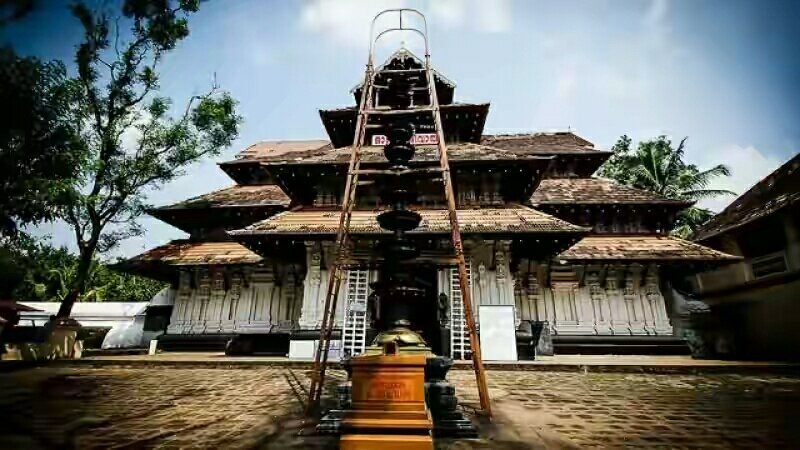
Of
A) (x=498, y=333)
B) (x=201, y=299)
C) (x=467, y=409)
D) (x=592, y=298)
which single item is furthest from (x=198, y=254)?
(x=592, y=298)

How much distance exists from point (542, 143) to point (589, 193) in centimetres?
507

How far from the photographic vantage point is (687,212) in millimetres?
25609

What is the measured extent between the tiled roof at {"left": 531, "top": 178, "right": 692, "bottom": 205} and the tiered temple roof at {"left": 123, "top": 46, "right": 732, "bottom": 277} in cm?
4

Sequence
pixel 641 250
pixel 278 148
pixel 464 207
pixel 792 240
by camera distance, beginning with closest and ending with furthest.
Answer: pixel 792 240, pixel 464 207, pixel 641 250, pixel 278 148

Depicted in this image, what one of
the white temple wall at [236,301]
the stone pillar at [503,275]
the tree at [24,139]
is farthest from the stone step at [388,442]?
the white temple wall at [236,301]

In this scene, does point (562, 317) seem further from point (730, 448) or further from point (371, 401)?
point (371, 401)

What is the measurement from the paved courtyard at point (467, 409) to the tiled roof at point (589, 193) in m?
8.78

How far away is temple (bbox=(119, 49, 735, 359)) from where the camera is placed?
466 inches

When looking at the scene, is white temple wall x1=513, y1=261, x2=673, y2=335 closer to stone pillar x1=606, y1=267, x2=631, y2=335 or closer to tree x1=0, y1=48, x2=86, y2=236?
stone pillar x1=606, y1=267, x2=631, y2=335

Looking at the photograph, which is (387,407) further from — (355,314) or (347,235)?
(355,314)

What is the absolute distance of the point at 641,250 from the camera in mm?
14305

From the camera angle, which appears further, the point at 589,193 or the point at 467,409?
the point at 589,193

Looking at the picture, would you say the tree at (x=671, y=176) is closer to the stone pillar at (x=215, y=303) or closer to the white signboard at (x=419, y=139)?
the white signboard at (x=419, y=139)

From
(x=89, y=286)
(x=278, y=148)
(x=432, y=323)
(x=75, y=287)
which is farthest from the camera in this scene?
(x=89, y=286)
